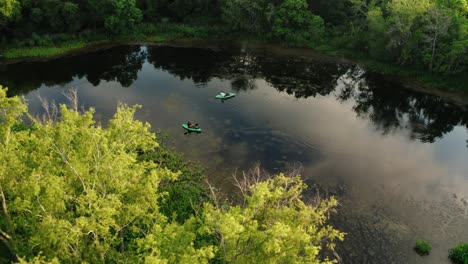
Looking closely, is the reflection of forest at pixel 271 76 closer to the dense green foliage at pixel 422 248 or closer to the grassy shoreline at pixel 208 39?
the grassy shoreline at pixel 208 39

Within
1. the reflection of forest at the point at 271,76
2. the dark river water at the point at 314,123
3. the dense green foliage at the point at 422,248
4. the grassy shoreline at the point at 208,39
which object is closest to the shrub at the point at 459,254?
the dark river water at the point at 314,123

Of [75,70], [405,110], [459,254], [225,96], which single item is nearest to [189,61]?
[225,96]

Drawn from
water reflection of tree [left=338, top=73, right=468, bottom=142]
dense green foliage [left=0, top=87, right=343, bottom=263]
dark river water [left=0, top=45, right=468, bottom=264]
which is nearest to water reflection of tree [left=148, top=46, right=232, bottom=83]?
dark river water [left=0, top=45, right=468, bottom=264]

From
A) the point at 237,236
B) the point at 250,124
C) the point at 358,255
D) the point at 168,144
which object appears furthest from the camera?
the point at 250,124

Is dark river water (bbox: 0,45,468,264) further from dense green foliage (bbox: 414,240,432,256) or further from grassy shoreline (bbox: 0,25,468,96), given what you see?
grassy shoreline (bbox: 0,25,468,96)

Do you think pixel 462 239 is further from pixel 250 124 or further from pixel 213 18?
pixel 213 18

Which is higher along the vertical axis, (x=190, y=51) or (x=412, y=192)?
(x=190, y=51)

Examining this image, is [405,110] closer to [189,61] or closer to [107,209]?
[189,61]

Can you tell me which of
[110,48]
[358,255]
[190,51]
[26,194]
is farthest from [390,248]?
[110,48]
